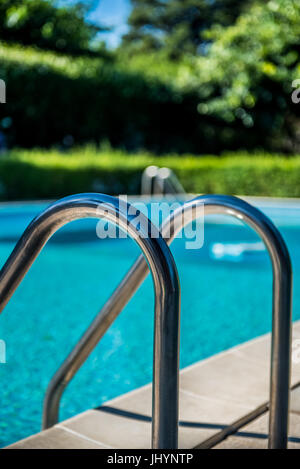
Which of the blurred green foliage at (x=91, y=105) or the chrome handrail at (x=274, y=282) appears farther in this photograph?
the blurred green foliage at (x=91, y=105)

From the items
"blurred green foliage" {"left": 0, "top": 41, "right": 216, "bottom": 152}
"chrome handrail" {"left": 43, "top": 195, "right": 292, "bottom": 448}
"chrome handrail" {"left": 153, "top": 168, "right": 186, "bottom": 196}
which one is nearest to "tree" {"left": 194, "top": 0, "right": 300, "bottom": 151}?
"blurred green foliage" {"left": 0, "top": 41, "right": 216, "bottom": 152}

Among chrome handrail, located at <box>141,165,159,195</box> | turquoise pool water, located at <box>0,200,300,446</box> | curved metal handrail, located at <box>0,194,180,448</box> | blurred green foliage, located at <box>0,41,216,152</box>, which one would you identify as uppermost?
blurred green foliage, located at <box>0,41,216,152</box>

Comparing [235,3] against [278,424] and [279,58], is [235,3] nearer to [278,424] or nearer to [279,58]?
[279,58]

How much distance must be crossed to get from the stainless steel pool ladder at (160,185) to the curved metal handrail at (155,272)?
12672mm

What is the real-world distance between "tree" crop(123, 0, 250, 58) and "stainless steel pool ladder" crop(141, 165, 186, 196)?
67.9 feet

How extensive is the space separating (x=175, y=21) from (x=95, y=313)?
36.1 m

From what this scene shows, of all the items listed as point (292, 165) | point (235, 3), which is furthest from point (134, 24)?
point (292, 165)

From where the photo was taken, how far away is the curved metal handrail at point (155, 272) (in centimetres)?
130

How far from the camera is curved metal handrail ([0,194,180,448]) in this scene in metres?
1.30

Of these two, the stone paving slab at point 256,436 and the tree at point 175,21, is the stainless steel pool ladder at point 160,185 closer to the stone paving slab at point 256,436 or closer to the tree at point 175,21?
the stone paving slab at point 256,436

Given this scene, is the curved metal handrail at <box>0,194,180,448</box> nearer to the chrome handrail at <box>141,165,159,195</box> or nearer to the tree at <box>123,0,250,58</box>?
the chrome handrail at <box>141,165,159,195</box>

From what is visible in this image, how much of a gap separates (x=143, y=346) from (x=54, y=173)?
9065mm

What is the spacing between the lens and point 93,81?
17.6m

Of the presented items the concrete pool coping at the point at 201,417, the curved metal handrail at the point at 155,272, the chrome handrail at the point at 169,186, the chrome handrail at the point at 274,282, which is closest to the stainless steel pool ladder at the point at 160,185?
the chrome handrail at the point at 169,186
